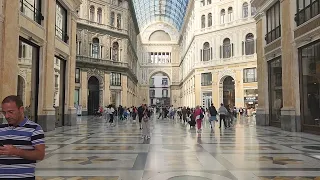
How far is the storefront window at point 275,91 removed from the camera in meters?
19.5

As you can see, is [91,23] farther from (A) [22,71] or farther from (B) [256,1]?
(A) [22,71]

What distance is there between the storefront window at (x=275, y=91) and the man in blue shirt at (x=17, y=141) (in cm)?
1873

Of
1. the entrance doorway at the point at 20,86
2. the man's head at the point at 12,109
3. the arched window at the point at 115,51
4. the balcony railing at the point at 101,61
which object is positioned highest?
the arched window at the point at 115,51

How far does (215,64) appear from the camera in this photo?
48.5 meters

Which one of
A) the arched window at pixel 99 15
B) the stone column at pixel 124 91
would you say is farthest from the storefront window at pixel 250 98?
the arched window at pixel 99 15

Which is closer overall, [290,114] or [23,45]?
[23,45]

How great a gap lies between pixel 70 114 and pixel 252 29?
32025mm

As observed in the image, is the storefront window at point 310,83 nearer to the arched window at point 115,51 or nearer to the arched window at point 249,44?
the arched window at point 249,44

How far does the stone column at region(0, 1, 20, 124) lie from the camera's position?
11562 mm

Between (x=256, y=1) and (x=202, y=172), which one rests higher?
(x=256, y=1)


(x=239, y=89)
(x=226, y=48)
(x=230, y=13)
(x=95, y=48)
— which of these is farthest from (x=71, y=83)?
(x=230, y=13)

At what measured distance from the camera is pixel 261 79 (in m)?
22.3

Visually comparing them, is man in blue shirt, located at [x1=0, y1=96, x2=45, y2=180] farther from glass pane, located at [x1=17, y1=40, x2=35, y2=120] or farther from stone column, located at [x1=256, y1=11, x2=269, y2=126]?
stone column, located at [x1=256, y1=11, x2=269, y2=126]

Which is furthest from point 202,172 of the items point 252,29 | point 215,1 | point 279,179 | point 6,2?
point 215,1
